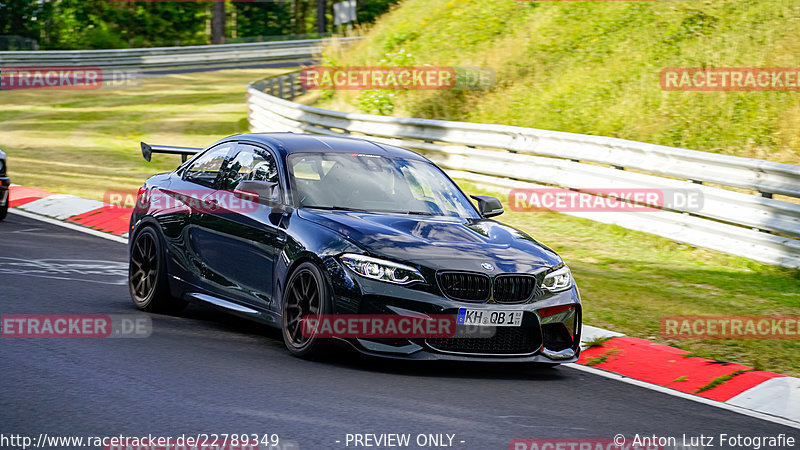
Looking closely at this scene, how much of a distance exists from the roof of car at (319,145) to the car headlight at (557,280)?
6.09 ft

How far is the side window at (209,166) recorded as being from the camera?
8.96 meters

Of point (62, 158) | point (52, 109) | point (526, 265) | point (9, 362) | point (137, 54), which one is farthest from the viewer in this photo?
point (137, 54)

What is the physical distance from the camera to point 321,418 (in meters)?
5.92

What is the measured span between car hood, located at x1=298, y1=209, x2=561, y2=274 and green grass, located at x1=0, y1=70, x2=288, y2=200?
33.1 ft

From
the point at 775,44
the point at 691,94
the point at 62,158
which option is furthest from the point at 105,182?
the point at 775,44

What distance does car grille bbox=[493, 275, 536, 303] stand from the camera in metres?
7.21

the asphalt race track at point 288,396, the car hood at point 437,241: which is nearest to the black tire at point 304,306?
the asphalt race track at point 288,396

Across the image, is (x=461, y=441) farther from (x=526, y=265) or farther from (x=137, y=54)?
(x=137, y=54)

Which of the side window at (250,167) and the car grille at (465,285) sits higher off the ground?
the side window at (250,167)

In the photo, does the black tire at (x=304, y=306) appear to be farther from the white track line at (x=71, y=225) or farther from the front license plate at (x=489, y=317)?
the white track line at (x=71, y=225)

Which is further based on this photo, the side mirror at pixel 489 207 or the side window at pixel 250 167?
the side mirror at pixel 489 207

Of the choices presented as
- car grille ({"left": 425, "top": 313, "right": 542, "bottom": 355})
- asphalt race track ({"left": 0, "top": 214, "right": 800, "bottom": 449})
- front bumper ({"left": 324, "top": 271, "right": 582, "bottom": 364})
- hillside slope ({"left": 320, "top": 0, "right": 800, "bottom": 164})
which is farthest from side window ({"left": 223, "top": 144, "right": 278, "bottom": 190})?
hillside slope ({"left": 320, "top": 0, "right": 800, "bottom": 164})

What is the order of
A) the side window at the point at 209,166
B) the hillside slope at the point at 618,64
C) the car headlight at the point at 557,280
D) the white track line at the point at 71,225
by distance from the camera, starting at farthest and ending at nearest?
1. the hillside slope at the point at 618,64
2. the white track line at the point at 71,225
3. the side window at the point at 209,166
4. the car headlight at the point at 557,280

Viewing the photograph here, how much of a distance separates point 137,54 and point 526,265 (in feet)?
138
